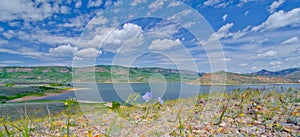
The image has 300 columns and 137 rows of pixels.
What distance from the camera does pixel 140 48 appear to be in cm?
396

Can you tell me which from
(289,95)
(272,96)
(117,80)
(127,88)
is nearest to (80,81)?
(117,80)

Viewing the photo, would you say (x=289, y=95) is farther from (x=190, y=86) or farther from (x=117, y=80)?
(x=117, y=80)

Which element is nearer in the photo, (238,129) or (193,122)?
(238,129)

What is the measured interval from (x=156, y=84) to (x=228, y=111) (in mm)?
2593

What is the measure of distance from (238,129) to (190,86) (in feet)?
5.19

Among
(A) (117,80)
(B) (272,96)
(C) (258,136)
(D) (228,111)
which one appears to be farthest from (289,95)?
(A) (117,80)

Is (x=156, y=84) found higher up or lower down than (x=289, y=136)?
higher up

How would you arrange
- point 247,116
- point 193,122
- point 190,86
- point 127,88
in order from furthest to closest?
point 190,86, point 247,116, point 193,122, point 127,88

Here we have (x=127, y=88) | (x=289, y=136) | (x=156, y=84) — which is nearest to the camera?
(x=289, y=136)

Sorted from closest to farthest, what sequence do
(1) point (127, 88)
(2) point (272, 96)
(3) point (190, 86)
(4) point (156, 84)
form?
1. (4) point (156, 84)
2. (1) point (127, 88)
3. (3) point (190, 86)
4. (2) point (272, 96)

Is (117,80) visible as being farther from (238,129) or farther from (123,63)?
(238,129)

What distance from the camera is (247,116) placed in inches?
170

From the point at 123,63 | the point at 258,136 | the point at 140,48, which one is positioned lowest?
the point at 258,136

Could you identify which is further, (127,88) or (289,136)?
(127,88)
